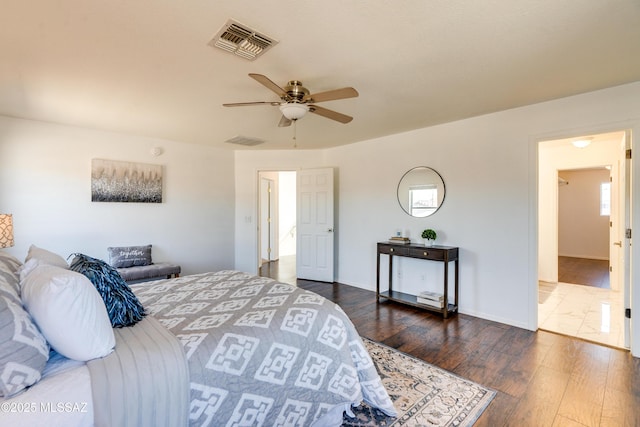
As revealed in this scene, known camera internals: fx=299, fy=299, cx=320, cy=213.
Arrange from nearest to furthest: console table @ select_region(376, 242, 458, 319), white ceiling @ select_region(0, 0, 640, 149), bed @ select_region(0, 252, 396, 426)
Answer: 1. bed @ select_region(0, 252, 396, 426)
2. white ceiling @ select_region(0, 0, 640, 149)
3. console table @ select_region(376, 242, 458, 319)

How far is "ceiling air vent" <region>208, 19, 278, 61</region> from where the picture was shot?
6.03 feet

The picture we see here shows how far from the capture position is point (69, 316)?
3.88 feet

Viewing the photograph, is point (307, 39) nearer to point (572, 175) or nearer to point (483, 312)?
point (483, 312)

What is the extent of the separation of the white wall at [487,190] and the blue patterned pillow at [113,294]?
343cm

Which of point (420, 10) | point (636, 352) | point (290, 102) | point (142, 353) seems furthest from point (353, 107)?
point (636, 352)

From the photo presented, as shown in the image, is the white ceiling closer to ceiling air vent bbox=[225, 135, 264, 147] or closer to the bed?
ceiling air vent bbox=[225, 135, 264, 147]

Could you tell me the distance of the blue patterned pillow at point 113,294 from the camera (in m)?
1.55

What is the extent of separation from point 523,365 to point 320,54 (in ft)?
9.45

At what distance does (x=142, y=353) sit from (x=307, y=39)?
6.44 feet

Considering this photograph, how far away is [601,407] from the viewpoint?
1.90 meters

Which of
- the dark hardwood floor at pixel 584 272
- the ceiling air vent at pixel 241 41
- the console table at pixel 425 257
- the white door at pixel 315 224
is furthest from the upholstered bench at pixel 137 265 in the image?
the dark hardwood floor at pixel 584 272

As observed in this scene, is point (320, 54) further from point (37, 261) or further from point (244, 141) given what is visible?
point (244, 141)

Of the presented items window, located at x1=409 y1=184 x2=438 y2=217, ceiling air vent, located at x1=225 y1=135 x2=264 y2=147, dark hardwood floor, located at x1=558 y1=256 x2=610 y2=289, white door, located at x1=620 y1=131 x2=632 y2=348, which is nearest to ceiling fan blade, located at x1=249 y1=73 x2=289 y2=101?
ceiling air vent, located at x1=225 y1=135 x2=264 y2=147

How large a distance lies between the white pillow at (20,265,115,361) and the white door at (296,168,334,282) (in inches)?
157
